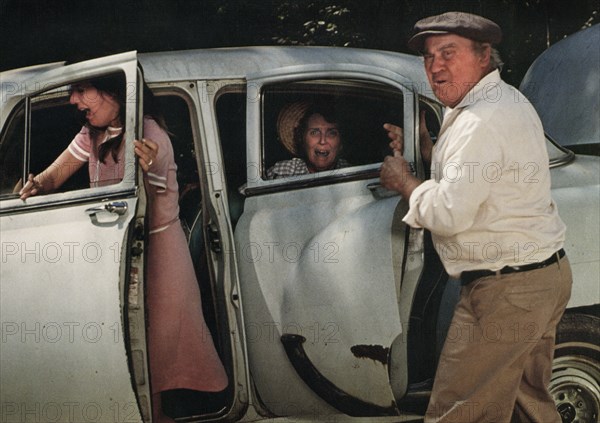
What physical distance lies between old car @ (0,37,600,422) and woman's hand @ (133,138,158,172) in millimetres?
33

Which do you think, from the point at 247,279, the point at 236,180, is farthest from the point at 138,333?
the point at 236,180

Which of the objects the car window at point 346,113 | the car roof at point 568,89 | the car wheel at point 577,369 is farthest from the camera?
the car roof at point 568,89

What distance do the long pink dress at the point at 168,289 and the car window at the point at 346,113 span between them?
0.44 m

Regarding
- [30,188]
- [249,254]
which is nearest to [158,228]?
[249,254]

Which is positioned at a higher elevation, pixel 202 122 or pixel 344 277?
pixel 202 122

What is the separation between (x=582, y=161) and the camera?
13.7 feet

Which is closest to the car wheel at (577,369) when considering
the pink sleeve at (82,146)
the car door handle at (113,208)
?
the car door handle at (113,208)

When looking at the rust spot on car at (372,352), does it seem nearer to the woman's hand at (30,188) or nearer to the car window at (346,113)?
the car window at (346,113)

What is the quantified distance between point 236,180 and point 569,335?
163 cm

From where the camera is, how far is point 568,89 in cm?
433

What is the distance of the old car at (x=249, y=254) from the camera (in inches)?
145

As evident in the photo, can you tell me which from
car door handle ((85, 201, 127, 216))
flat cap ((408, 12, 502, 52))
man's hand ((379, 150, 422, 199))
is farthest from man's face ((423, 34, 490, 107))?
car door handle ((85, 201, 127, 216))

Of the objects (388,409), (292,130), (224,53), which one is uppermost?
(224,53)

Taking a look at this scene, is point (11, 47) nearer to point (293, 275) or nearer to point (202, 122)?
point (202, 122)
